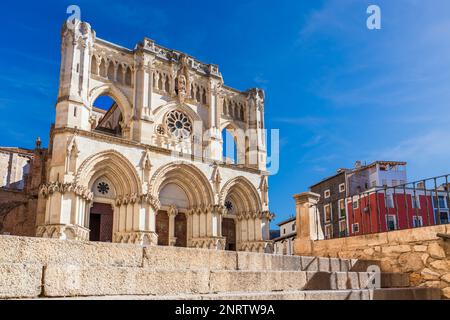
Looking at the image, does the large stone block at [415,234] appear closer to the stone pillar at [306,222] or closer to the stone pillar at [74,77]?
the stone pillar at [306,222]

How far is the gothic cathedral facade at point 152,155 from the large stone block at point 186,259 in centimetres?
1228

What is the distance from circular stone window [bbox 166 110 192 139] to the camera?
2359cm

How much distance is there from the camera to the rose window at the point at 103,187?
19.6 metres

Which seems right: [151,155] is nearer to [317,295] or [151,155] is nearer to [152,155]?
[152,155]

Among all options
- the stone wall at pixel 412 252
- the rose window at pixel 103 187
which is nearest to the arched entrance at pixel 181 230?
the rose window at pixel 103 187

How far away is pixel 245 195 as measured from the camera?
24.6m

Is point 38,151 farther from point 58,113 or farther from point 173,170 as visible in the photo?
point 173,170

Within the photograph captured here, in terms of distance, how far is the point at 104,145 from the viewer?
19219mm

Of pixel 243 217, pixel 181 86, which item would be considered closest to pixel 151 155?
pixel 181 86

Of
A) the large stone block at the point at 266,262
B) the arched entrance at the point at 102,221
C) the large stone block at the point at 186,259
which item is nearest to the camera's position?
the large stone block at the point at 186,259
